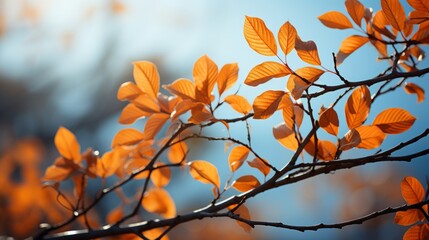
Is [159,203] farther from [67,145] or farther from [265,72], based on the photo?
[265,72]

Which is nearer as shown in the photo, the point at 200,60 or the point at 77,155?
the point at 200,60

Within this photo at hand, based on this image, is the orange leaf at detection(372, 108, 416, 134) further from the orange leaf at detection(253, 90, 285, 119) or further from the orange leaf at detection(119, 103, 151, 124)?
the orange leaf at detection(119, 103, 151, 124)

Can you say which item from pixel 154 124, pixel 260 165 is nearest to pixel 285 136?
pixel 260 165

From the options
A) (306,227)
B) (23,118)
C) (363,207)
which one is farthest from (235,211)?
(23,118)

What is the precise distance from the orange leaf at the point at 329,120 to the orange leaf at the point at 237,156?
9 cm

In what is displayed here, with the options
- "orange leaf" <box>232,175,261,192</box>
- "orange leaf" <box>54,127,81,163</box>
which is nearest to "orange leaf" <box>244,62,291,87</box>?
"orange leaf" <box>232,175,261,192</box>

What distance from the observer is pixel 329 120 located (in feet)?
1.44

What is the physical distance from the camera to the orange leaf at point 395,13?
44 cm

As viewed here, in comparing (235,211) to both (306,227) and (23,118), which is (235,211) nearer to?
(306,227)

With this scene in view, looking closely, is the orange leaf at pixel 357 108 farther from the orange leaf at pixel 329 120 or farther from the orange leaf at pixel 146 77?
the orange leaf at pixel 146 77

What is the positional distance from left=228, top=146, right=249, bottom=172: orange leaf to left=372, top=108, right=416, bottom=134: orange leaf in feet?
0.45

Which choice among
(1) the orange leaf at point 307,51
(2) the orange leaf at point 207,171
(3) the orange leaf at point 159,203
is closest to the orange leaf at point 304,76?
(1) the orange leaf at point 307,51

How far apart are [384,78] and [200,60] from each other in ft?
0.59

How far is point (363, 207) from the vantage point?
283cm
